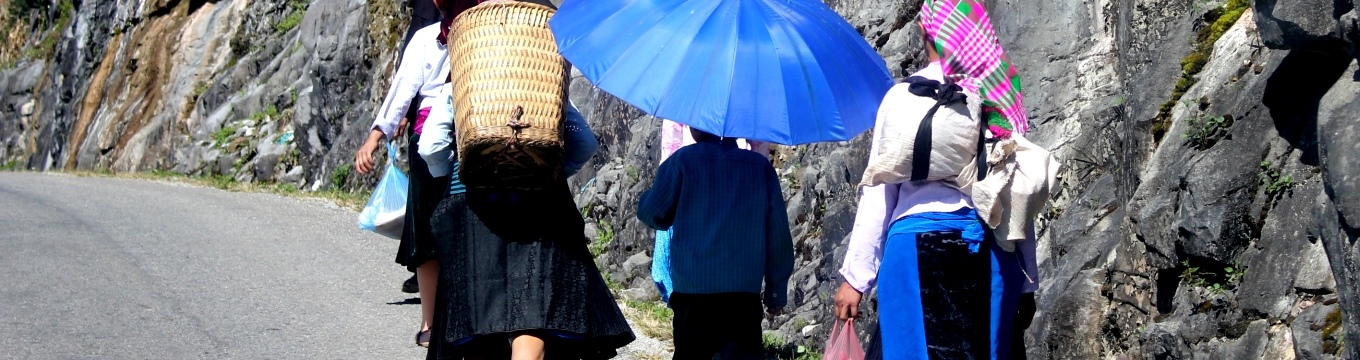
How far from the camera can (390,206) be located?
22.5ft

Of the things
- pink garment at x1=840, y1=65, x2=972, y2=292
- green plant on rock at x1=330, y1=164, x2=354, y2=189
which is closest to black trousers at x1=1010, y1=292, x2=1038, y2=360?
pink garment at x1=840, y1=65, x2=972, y2=292

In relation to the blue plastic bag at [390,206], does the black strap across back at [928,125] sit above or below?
above

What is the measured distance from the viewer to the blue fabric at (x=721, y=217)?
5.28m

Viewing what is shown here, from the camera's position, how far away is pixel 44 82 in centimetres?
3306

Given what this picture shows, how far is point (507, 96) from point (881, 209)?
122 centimetres

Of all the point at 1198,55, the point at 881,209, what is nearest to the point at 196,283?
the point at 881,209

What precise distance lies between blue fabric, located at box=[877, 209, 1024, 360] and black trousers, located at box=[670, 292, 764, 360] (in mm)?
967

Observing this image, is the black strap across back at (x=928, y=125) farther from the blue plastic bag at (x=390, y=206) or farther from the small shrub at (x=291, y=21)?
the small shrub at (x=291, y=21)

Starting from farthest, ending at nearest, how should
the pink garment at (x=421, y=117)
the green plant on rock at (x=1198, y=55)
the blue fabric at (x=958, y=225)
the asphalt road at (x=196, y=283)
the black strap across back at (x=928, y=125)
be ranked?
the asphalt road at (x=196, y=283)
the pink garment at (x=421, y=117)
the green plant on rock at (x=1198, y=55)
the blue fabric at (x=958, y=225)
the black strap across back at (x=928, y=125)

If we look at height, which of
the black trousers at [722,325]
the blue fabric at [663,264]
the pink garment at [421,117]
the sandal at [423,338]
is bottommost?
the sandal at [423,338]

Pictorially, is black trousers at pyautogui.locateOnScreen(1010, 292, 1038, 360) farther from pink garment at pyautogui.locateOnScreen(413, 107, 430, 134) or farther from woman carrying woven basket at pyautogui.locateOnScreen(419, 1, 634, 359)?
pink garment at pyautogui.locateOnScreen(413, 107, 430, 134)

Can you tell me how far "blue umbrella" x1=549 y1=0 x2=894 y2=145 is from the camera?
494cm

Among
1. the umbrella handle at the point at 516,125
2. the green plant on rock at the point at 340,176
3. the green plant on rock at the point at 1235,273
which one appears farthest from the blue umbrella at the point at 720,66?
the green plant on rock at the point at 340,176

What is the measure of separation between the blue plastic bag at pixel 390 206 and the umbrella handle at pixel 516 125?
2468 millimetres
